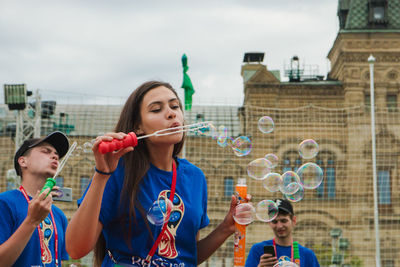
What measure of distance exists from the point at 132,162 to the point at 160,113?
0.72ft

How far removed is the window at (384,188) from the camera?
17.5m

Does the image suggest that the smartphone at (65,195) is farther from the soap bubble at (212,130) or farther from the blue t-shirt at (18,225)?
the soap bubble at (212,130)

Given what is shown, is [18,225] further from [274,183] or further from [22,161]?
[274,183]

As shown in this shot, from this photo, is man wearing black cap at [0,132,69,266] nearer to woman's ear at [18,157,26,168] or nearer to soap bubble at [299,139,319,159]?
woman's ear at [18,157,26,168]

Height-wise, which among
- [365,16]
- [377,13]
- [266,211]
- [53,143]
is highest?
[377,13]

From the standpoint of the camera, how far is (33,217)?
2299 millimetres

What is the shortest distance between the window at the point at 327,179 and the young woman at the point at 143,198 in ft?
53.8

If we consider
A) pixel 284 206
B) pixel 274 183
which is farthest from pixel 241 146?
pixel 284 206

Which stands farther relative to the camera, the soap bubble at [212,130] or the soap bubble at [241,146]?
the soap bubble at [241,146]

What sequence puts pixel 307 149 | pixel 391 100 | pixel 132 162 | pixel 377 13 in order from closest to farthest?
pixel 132 162
pixel 307 149
pixel 391 100
pixel 377 13

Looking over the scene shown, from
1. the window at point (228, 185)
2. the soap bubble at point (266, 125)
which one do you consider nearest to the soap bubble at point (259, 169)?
the soap bubble at point (266, 125)

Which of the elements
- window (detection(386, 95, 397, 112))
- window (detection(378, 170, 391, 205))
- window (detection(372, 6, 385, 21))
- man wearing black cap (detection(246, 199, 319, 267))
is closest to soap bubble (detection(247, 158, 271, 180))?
man wearing black cap (detection(246, 199, 319, 267))

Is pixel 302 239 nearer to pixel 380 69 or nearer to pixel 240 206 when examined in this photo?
pixel 380 69

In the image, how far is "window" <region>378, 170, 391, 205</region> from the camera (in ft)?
57.6
